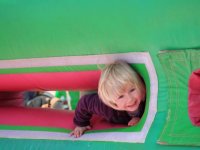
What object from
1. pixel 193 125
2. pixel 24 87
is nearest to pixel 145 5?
pixel 193 125

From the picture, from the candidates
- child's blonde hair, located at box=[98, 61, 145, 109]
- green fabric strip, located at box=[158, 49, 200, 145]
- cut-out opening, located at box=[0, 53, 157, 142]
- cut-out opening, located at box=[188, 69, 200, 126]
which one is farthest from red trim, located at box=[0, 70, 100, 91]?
cut-out opening, located at box=[188, 69, 200, 126]

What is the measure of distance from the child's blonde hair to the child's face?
0.01m

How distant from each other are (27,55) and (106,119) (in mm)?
361

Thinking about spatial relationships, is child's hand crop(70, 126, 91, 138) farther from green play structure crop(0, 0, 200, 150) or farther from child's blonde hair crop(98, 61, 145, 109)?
child's blonde hair crop(98, 61, 145, 109)

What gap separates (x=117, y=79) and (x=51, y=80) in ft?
1.12

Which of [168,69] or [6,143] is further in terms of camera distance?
[6,143]

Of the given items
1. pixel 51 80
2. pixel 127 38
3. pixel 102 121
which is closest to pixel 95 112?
pixel 102 121

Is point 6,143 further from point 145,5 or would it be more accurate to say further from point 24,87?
point 145,5

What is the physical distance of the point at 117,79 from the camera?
1.14 metres

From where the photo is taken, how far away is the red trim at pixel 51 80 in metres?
1.32

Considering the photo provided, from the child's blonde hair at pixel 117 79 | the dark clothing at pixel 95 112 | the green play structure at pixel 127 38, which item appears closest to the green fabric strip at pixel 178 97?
the green play structure at pixel 127 38

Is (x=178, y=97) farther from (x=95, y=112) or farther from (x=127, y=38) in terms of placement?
(x=95, y=112)

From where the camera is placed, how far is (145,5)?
1054 millimetres

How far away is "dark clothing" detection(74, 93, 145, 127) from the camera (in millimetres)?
1327
